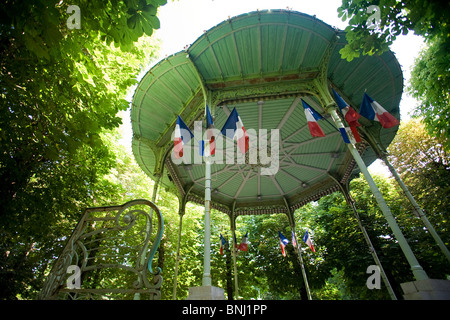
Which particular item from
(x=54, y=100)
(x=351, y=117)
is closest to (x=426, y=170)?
(x=351, y=117)

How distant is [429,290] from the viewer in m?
4.84

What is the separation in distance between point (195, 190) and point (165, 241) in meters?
4.24

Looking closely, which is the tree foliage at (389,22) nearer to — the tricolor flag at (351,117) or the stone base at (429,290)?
the tricolor flag at (351,117)

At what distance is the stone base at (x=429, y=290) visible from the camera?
189 inches

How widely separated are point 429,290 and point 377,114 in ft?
19.5

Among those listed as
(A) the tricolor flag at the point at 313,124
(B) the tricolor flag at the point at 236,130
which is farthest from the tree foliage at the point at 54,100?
(A) the tricolor flag at the point at 313,124

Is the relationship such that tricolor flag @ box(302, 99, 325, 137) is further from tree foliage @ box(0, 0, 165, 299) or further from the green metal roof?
tree foliage @ box(0, 0, 165, 299)

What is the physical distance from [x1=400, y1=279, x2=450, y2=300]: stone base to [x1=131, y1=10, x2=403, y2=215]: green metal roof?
635 centimetres

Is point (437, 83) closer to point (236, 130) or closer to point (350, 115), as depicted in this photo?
point (350, 115)

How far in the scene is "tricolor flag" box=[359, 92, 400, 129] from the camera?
8.05m

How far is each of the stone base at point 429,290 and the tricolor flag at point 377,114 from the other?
16.8 ft

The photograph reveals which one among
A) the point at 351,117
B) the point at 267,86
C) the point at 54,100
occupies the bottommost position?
the point at 54,100

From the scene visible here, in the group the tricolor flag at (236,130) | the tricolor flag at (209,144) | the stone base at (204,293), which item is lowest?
the stone base at (204,293)

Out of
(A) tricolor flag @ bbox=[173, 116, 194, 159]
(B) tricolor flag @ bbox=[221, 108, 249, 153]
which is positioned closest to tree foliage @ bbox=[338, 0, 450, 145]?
(B) tricolor flag @ bbox=[221, 108, 249, 153]
